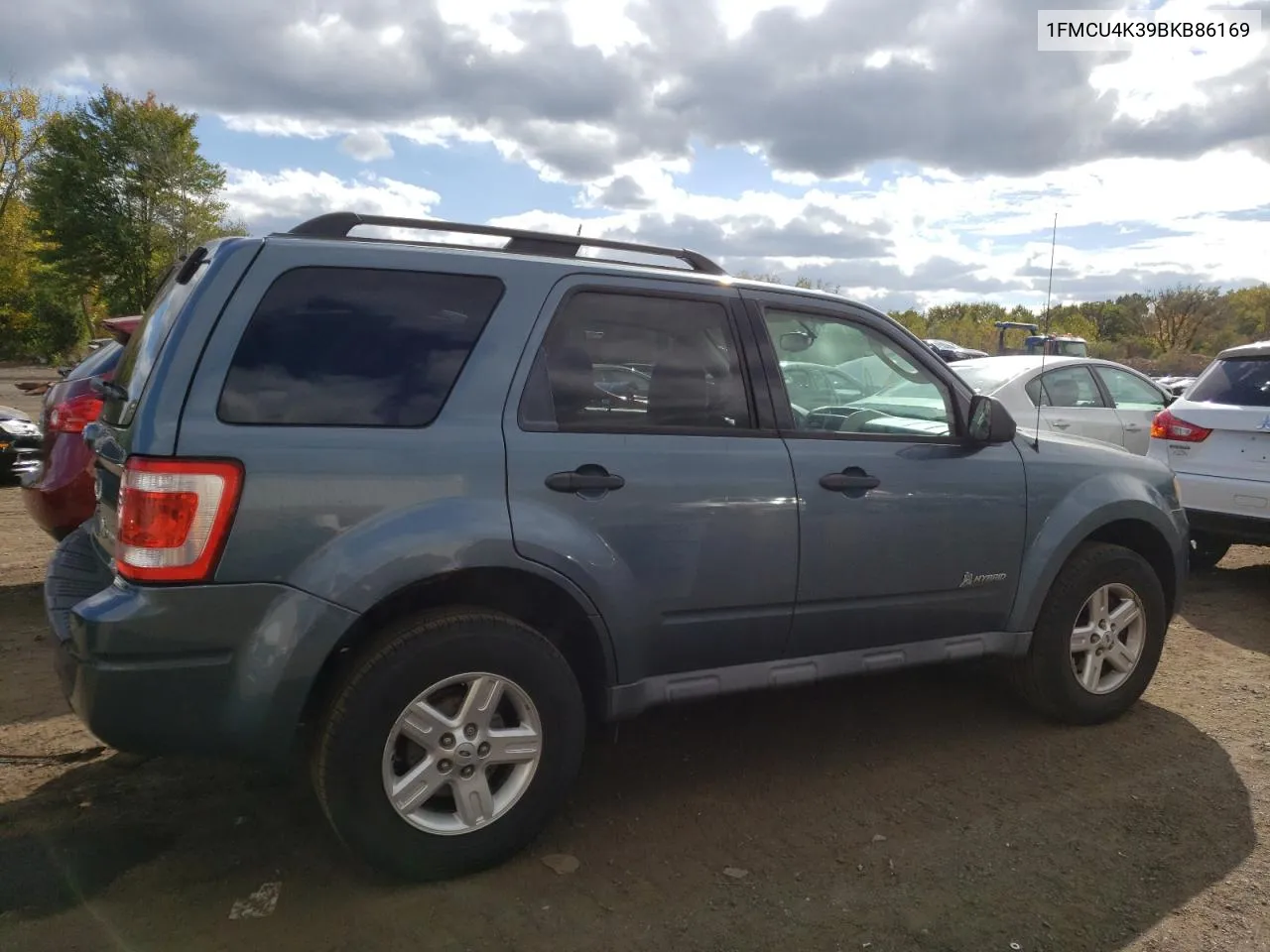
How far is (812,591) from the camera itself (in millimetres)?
3555

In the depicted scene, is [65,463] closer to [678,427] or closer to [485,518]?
[485,518]

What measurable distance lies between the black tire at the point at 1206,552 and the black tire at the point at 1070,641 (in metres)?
3.10

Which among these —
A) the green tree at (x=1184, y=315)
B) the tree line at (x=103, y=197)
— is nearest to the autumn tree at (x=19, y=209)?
the tree line at (x=103, y=197)

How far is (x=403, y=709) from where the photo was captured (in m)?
2.84

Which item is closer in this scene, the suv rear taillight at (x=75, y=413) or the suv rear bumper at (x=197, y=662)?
the suv rear bumper at (x=197, y=662)

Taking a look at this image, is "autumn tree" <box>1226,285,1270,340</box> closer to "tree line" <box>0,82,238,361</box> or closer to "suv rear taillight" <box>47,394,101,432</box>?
"tree line" <box>0,82,238,361</box>

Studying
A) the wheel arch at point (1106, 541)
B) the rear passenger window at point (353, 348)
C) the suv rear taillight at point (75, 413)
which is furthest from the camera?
the suv rear taillight at point (75, 413)

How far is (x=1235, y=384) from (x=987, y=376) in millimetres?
1958

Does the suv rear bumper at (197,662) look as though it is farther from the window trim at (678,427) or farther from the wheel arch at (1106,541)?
the wheel arch at (1106,541)

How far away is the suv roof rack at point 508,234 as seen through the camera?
3131 mm

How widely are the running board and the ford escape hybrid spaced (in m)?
0.01

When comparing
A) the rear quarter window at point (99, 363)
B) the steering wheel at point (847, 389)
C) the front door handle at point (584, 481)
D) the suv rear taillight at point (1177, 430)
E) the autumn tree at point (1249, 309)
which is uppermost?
the autumn tree at point (1249, 309)

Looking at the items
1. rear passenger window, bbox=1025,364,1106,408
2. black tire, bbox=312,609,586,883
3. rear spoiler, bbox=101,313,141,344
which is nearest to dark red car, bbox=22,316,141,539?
rear spoiler, bbox=101,313,141,344

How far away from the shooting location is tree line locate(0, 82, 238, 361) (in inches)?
1398
